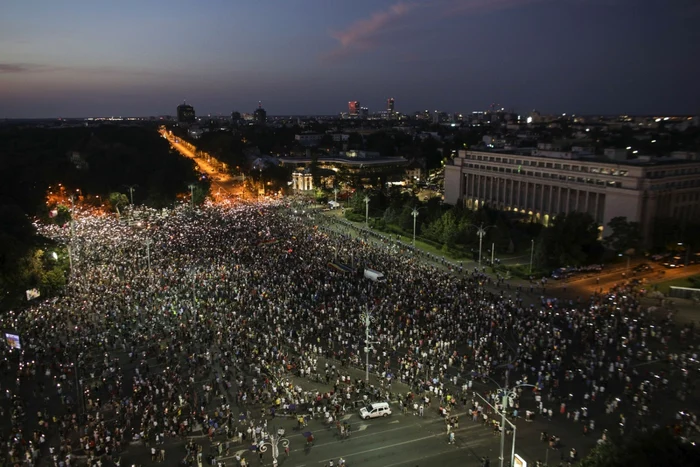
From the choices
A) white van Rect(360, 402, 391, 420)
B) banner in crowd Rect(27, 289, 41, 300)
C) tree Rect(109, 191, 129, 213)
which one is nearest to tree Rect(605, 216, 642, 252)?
white van Rect(360, 402, 391, 420)

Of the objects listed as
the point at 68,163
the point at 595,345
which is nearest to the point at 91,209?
the point at 68,163

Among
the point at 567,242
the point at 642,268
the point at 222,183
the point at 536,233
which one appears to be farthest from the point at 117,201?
the point at 642,268

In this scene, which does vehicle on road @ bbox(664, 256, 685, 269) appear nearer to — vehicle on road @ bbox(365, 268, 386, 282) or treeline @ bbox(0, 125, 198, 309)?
vehicle on road @ bbox(365, 268, 386, 282)

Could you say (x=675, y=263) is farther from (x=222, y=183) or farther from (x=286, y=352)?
(x=222, y=183)

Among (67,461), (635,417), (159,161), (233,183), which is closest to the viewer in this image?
(67,461)

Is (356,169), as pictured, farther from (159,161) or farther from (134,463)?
(134,463)

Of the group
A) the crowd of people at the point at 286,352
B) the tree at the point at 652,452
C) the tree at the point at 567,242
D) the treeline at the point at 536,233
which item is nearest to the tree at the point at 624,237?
the treeline at the point at 536,233
